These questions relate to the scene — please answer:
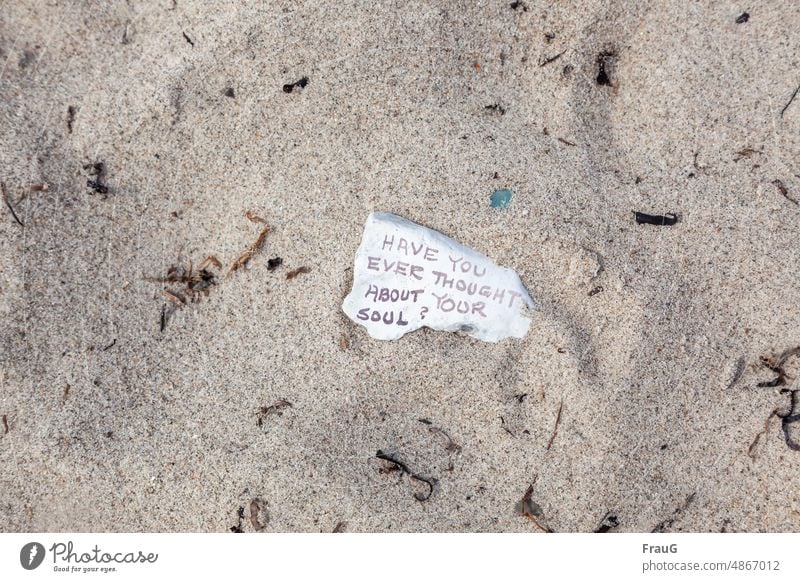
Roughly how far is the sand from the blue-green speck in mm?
23

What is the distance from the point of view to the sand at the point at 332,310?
5.70 ft

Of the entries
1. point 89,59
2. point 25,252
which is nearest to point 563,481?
point 25,252

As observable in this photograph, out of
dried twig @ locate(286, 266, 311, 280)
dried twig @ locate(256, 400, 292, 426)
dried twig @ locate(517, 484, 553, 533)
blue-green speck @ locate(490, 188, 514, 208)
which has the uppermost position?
blue-green speck @ locate(490, 188, 514, 208)

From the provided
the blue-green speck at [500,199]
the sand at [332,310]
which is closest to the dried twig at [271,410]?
the sand at [332,310]

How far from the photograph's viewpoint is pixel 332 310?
1751mm

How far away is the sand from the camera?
174 centimetres

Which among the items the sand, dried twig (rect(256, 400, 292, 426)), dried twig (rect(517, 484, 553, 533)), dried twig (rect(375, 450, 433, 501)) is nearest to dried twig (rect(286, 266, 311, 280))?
the sand

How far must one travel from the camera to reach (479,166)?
176 cm

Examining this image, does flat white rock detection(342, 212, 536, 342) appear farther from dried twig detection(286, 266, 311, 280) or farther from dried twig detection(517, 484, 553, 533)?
dried twig detection(517, 484, 553, 533)

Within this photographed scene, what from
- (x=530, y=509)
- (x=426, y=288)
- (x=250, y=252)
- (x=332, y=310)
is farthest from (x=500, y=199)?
(x=530, y=509)

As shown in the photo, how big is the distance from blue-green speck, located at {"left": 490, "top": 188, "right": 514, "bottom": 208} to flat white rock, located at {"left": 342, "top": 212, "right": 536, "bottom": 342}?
167 millimetres

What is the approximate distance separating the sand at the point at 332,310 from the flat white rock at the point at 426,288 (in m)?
0.05

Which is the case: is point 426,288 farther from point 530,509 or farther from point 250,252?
point 530,509

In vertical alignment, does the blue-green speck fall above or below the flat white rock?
above
